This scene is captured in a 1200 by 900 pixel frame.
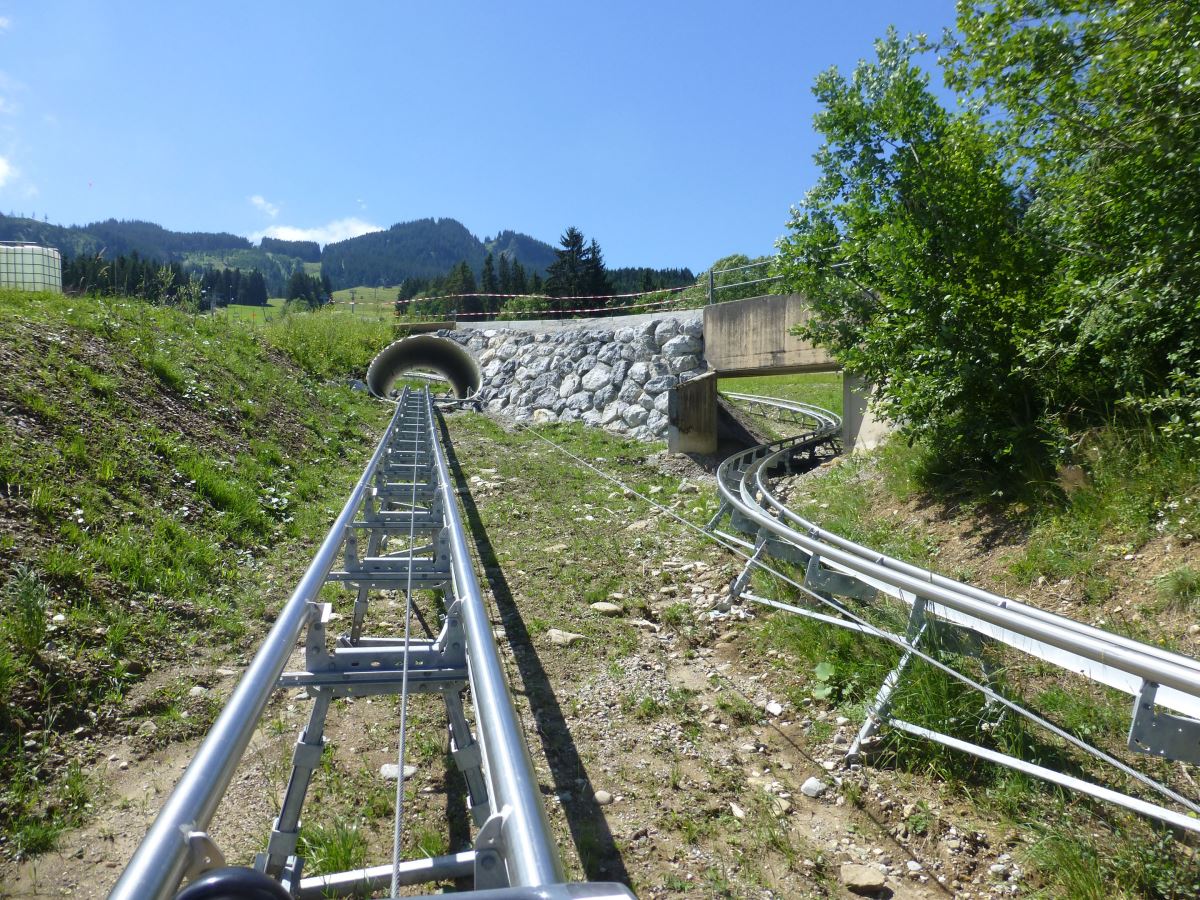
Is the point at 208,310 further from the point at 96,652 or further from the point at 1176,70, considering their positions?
the point at 1176,70

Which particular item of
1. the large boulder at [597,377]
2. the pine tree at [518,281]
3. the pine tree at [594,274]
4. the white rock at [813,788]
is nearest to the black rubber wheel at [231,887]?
the white rock at [813,788]

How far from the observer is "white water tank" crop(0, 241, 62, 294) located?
52.5 ft

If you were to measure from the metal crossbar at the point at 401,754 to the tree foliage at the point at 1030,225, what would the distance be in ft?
18.8

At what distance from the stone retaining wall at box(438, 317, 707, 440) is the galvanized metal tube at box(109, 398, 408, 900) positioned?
53.8ft

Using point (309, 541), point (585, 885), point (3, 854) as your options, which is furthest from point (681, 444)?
point (585, 885)

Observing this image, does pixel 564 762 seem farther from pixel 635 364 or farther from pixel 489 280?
Answer: pixel 489 280

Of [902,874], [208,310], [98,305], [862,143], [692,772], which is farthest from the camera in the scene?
[208,310]

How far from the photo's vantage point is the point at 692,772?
171 inches

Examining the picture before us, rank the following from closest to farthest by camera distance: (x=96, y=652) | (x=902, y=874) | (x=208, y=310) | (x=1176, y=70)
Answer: (x=902, y=874), (x=96, y=652), (x=1176, y=70), (x=208, y=310)

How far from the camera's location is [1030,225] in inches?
316

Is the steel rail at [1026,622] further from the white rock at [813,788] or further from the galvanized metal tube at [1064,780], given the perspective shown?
the white rock at [813,788]

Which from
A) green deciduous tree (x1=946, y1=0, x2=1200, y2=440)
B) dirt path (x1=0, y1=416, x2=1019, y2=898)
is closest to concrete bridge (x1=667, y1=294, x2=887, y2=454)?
green deciduous tree (x1=946, y1=0, x2=1200, y2=440)

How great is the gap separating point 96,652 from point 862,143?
991 cm

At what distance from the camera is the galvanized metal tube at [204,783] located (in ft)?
4.29
